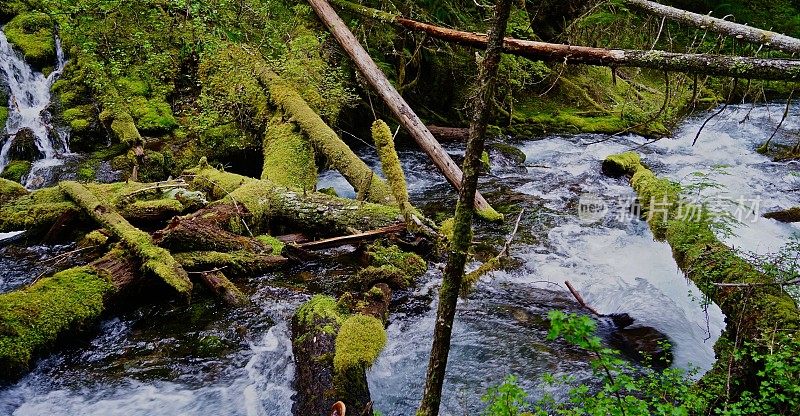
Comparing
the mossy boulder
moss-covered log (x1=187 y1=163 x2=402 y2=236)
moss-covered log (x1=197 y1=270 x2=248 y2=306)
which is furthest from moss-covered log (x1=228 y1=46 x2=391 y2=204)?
the mossy boulder

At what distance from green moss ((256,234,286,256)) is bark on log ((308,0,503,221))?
233cm

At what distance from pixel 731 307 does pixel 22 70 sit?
12186 mm

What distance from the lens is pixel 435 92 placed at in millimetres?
13195

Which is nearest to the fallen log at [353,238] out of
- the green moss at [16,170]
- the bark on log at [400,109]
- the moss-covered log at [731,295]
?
the bark on log at [400,109]

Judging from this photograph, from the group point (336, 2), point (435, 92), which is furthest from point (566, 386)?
point (435, 92)

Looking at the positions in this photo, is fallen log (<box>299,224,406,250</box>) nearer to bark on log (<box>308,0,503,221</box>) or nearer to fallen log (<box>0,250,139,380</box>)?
bark on log (<box>308,0,503,221</box>)

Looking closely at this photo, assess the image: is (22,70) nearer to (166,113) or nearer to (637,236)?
(166,113)

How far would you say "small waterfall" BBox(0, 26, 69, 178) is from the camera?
891cm

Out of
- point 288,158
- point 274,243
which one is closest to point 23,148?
point 288,158

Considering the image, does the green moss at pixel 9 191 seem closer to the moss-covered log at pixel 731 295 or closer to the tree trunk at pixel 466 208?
the tree trunk at pixel 466 208

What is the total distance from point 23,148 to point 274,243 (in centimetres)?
541

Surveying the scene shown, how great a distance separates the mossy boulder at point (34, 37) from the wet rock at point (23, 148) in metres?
2.49

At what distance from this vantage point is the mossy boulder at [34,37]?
10562mm

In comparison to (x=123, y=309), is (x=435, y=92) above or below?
above
